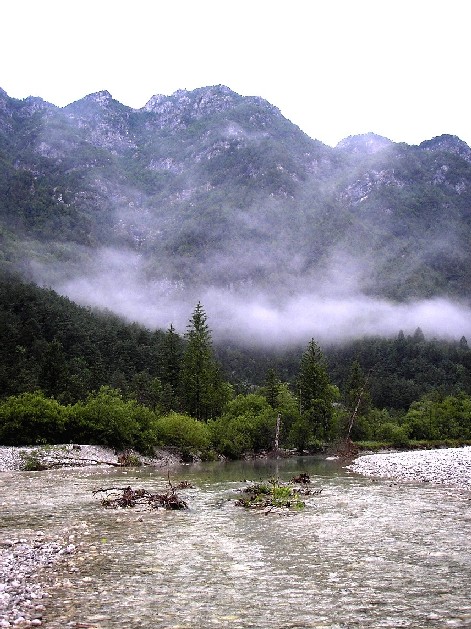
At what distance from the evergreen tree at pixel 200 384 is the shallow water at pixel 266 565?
224 ft

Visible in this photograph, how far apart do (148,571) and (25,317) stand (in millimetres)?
158363

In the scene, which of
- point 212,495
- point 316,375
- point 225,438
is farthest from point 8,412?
point 316,375

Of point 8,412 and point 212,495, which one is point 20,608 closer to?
point 212,495

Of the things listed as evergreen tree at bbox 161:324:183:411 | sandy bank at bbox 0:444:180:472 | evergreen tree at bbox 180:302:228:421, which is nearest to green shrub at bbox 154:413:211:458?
sandy bank at bbox 0:444:180:472

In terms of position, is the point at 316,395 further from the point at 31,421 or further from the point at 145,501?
the point at 145,501

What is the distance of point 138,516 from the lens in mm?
21219

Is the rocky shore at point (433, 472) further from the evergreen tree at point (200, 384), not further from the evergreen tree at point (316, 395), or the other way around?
the evergreen tree at point (200, 384)

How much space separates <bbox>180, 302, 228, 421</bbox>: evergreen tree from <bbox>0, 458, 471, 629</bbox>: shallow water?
68273 mm

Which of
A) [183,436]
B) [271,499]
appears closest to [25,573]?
[271,499]

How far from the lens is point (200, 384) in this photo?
3661 inches

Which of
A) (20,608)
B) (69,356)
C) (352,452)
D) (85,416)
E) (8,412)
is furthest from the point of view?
(69,356)

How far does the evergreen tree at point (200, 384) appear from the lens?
9331 cm

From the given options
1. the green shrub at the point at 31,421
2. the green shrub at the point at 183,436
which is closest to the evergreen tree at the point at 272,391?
the green shrub at the point at 183,436

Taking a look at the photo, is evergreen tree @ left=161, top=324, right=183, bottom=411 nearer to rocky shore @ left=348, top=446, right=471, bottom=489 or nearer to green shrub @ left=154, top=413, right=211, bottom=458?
green shrub @ left=154, top=413, right=211, bottom=458
